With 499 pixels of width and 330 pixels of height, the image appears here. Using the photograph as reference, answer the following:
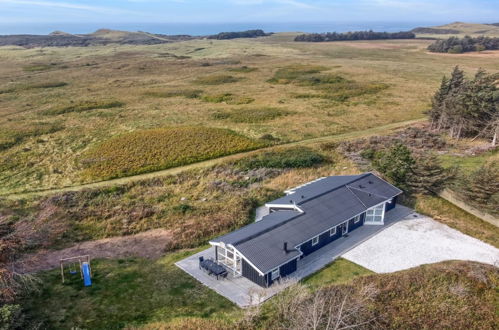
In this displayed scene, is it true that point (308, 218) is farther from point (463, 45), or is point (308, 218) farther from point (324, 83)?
point (463, 45)

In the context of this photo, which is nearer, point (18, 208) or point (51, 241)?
point (51, 241)

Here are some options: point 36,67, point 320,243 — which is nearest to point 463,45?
point 36,67

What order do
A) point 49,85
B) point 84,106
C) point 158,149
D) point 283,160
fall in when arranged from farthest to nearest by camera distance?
point 49,85 → point 84,106 → point 158,149 → point 283,160

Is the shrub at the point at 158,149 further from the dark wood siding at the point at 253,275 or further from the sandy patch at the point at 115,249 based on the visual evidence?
the dark wood siding at the point at 253,275

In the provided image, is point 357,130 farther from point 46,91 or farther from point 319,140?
point 46,91

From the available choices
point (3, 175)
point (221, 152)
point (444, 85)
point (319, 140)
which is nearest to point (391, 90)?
point (444, 85)

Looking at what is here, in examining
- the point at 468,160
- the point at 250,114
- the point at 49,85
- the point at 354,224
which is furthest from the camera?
the point at 49,85

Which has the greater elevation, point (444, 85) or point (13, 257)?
point (444, 85)
